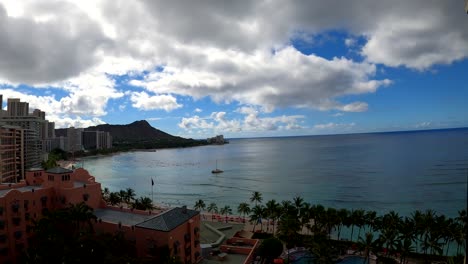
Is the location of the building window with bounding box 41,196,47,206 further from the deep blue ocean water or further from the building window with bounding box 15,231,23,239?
the deep blue ocean water

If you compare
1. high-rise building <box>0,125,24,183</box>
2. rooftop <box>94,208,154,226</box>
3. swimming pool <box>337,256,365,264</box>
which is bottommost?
swimming pool <box>337,256,365,264</box>

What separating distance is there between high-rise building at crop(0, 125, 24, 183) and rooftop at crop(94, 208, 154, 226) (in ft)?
188

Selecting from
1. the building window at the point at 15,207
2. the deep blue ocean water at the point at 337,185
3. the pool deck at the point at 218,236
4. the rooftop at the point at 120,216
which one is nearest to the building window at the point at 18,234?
the building window at the point at 15,207

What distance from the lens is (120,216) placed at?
42250mm

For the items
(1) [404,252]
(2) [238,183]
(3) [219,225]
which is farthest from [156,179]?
(1) [404,252]

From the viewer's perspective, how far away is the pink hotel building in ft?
116

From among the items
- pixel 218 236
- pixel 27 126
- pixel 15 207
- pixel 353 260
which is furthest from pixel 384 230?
pixel 27 126

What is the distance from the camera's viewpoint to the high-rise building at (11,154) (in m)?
87.4

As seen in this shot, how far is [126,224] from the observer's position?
38.9 m

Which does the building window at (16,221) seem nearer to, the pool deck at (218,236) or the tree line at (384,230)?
the pool deck at (218,236)

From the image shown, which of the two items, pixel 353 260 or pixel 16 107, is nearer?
pixel 353 260

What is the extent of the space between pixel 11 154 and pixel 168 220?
84660mm

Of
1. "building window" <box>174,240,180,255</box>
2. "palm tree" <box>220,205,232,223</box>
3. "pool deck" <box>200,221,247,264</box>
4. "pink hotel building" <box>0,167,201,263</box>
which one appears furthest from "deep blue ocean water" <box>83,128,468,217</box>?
"building window" <box>174,240,180,255</box>

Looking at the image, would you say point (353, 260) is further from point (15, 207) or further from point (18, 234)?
point (15, 207)
